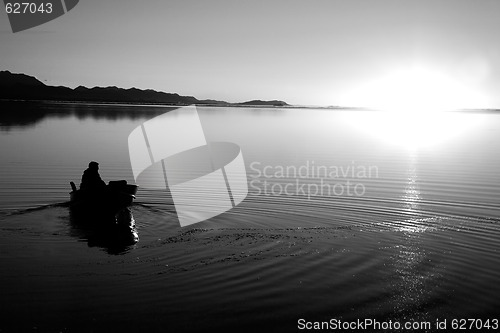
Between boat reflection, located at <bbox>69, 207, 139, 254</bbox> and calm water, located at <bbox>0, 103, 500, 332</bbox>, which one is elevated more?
boat reflection, located at <bbox>69, 207, 139, 254</bbox>

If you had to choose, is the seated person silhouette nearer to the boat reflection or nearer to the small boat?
the small boat

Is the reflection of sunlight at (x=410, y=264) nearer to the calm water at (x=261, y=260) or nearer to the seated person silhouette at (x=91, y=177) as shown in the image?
the calm water at (x=261, y=260)

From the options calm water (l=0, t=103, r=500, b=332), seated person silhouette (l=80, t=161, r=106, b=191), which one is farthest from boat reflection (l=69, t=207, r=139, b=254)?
seated person silhouette (l=80, t=161, r=106, b=191)

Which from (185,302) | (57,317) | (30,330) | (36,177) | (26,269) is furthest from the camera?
(36,177)

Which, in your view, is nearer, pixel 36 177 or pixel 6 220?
pixel 6 220

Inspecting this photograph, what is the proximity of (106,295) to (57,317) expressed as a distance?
5.10 feet

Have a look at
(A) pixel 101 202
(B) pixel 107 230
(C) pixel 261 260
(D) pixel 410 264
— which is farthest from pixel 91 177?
(D) pixel 410 264

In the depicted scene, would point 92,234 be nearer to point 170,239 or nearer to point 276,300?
point 170,239

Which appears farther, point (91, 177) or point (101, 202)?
point (91, 177)

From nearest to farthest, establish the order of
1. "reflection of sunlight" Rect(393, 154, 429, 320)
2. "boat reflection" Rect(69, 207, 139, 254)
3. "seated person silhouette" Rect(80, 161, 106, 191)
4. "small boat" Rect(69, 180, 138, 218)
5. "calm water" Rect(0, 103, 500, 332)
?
"calm water" Rect(0, 103, 500, 332) → "reflection of sunlight" Rect(393, 154, 429, 320) → "boat reflection" Rect(69, 207, 139, 254) → "small boat" Rect(69, 180, 138, 218) → "seated person silhouette" Rect(80, 161, 106, 191)

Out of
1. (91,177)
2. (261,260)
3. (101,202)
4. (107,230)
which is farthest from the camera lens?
(91,177)

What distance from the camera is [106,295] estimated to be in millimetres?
12484

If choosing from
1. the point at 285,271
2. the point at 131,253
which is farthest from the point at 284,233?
the point at 131,253

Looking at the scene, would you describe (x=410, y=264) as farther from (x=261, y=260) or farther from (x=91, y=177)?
(x=91, y=177)
